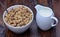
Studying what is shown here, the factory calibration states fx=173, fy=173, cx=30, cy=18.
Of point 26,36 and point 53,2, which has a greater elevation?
point 53,2

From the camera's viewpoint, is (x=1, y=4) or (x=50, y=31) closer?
(x=50, y=31)

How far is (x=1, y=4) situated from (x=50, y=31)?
0.37 meters

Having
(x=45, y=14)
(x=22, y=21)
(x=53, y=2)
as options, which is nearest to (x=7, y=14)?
(x=22, y=21)

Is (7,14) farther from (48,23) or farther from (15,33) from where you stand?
(48,23)

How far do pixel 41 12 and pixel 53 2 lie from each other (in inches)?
8.1

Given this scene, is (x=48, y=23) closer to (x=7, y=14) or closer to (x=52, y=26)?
(x=52, y=26)

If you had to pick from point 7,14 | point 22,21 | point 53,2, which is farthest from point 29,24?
point 53,2

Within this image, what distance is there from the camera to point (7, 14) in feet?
3.22

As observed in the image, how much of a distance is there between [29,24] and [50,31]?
14 cm

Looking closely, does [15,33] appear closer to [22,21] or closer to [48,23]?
[22,21]

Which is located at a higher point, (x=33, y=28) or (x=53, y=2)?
(x=53, y=2)

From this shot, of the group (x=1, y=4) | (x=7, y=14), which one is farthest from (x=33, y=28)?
(x=1, y=4)

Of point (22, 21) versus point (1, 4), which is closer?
point (22, 21)

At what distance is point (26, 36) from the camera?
3.17 ft
